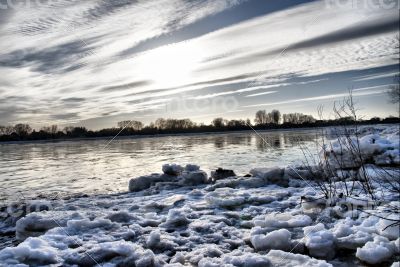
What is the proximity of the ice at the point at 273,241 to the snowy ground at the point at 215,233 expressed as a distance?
0.01m

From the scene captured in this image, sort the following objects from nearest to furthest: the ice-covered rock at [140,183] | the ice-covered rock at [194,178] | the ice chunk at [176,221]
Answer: the ice chunk at [176,221], the ice-covered rock at [140,183], the ice-covered rock at [194,178]

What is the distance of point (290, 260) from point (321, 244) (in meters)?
0.65

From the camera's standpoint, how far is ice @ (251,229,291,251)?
505 cm

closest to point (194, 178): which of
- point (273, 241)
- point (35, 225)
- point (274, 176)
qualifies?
point (274, 176)

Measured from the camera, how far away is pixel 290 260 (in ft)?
14.6

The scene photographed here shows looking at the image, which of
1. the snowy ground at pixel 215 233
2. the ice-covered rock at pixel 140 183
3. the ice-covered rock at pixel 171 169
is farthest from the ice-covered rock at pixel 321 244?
the ice-covered rock at pixel 171 169

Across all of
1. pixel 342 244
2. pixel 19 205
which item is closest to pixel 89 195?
pixel 19 205

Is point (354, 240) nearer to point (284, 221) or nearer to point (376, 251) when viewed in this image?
point (376, 251)

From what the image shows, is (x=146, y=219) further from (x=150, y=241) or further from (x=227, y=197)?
(x=227, y=197)

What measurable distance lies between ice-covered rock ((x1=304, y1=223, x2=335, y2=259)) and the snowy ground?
0.04 feet

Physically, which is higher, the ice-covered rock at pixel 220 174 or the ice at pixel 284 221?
the ice-covered rock at pixel 220 174

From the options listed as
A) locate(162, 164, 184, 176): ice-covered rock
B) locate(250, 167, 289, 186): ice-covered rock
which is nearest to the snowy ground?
locate(250, 167, 289, 186): ice-covered rock

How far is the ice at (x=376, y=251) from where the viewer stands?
431cm

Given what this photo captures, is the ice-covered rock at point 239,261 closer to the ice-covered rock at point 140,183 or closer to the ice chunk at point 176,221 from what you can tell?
the ice chunk at point 176,221
